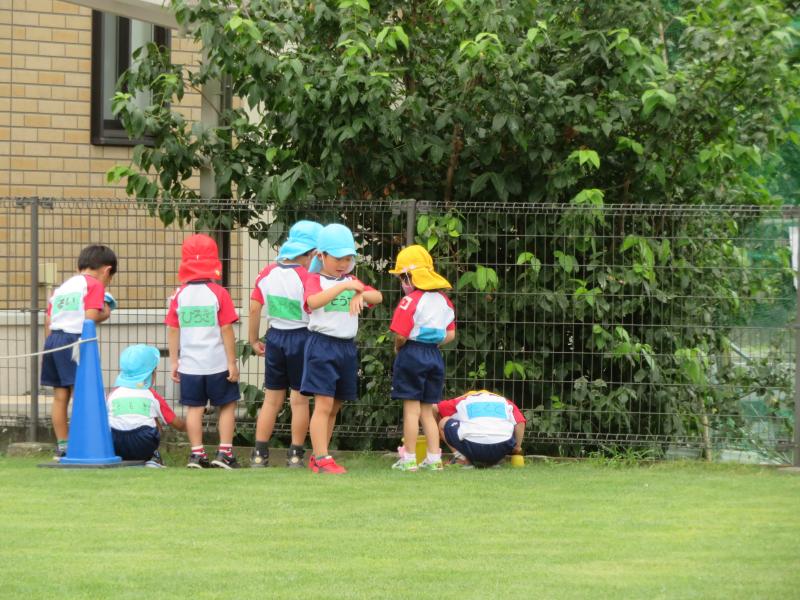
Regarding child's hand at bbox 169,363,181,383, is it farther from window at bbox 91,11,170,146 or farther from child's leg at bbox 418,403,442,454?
window at bbox 91,11,170,146

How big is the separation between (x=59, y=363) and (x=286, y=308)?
1.96m

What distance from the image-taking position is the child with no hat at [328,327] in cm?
1041

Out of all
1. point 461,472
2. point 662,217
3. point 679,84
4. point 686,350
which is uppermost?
point 679,84

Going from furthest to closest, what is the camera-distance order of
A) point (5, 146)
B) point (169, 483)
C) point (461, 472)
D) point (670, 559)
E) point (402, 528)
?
point (5, 146) < point (461, 472) < point (169, 483) < point (402, 528) < point (670, 559)

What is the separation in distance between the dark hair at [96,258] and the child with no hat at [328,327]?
5.72ft

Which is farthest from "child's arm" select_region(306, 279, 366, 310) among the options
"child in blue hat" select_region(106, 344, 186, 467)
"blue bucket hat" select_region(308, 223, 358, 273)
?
"child in blue hat" select_region(106, 344, 186, 467)

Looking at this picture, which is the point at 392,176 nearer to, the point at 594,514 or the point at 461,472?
the point at 461,472

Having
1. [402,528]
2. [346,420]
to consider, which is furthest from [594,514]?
[346,420]

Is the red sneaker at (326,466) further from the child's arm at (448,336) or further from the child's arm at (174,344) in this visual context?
the child's arm at (174,344)

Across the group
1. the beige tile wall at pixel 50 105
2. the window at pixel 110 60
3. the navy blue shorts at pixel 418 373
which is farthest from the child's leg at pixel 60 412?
the window at pixel 110 60

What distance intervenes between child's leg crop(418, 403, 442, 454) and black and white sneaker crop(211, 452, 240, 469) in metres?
1.43

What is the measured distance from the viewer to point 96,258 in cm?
1128

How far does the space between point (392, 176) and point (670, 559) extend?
529cm

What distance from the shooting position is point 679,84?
11367 mm
